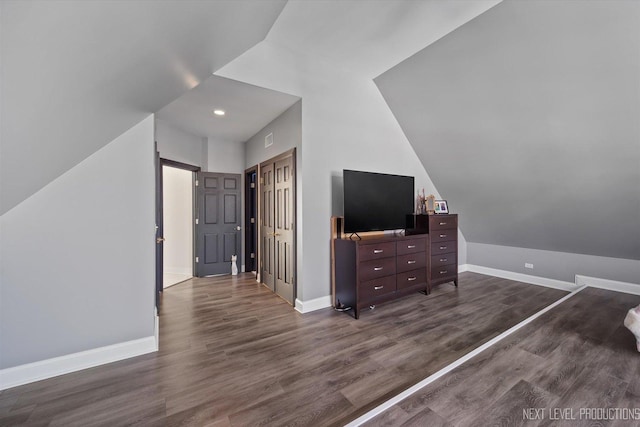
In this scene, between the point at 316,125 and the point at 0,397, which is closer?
the point at 0,397

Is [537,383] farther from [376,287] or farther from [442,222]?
[442,222]

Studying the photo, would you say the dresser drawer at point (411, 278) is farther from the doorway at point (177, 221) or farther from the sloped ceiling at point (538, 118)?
the doorway at point (177, 221)

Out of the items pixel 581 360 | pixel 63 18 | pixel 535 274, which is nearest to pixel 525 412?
pixel 581 360

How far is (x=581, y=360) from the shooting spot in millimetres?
2105

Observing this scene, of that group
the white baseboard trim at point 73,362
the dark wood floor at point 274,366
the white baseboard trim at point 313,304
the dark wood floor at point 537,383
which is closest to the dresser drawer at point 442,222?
the dark wood floor at point 274,366

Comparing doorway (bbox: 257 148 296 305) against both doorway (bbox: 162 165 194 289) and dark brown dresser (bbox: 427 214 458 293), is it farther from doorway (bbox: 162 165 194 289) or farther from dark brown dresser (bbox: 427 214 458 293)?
dark brown dresser (bbox: 427 214 458 293)

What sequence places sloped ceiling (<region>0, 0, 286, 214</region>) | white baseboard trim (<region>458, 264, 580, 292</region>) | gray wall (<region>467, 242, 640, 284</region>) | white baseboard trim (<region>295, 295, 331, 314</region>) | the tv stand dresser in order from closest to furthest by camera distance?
sloped ceiling (<region>0, 0, 286, 214</region>) < the tv stand dresser < white baseboard trim (<region>295, 295, 331, 314</region>) < gray wall (<region>467, 242, 640, 284</region>) < white baseboard trim (<region>458, 264, 580, 292</region>)

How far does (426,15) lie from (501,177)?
100 inches

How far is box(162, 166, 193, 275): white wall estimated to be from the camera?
5.08m

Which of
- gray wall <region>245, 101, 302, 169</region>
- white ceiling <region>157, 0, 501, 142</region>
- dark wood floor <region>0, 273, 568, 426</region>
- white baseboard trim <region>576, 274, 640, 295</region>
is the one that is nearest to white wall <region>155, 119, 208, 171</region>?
white ceiling <region>157, 0, 501, 142</region>

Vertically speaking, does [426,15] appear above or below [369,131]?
above

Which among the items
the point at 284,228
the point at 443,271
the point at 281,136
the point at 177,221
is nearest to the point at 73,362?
the point at 284,228

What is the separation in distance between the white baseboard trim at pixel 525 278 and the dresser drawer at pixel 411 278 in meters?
2.18

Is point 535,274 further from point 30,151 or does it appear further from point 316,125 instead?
point 30,151
